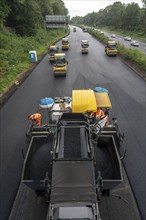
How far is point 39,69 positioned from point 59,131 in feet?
70.7

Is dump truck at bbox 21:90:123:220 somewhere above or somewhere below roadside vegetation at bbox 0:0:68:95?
below

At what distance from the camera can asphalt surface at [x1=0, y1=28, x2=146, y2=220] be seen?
9.43m

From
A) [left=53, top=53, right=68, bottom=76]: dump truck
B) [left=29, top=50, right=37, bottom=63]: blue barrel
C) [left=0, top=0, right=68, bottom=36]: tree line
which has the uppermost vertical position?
[left=0, top=0, right=68, bottom=36]: tree line

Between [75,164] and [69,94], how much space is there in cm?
1270

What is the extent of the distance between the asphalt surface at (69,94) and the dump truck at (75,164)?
153 centimetres

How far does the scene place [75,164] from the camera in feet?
23.3

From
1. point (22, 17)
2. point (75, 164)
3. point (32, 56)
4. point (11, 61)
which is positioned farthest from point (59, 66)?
point (22, 17)

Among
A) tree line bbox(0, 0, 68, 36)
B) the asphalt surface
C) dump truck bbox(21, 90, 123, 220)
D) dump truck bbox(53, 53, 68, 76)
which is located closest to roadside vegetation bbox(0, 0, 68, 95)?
tree line bbox(0, 0, 68, 36)

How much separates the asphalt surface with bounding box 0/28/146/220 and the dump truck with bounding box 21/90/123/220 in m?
1.53

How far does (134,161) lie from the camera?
34.4 ft

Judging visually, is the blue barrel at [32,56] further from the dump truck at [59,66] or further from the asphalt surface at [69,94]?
the dump truck at [59,66]

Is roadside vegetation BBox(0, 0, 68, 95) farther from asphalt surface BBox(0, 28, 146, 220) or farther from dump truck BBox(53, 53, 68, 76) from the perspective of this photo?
dump truck BBox(53, 53, 68, 76)

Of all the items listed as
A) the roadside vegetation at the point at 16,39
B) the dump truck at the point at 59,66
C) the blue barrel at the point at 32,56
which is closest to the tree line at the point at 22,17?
the roadside vegetation at the point at 16,39

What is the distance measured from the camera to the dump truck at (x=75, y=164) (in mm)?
6035
